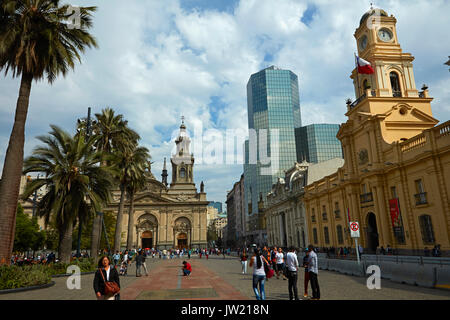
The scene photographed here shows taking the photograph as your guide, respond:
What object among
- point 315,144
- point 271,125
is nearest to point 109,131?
point 271,125

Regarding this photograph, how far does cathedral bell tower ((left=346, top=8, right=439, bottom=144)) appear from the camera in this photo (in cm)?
2775

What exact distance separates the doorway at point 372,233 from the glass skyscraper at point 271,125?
63264 mm

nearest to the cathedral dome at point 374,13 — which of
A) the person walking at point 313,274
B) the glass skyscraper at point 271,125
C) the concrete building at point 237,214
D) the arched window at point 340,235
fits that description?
the arched window at point 340,235

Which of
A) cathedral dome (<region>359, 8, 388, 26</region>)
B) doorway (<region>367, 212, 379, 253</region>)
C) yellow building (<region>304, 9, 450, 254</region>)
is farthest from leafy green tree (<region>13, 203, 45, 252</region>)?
cathedral dome (<region>359, 8, 388, 26</region>)

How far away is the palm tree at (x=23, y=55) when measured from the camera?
1404cm

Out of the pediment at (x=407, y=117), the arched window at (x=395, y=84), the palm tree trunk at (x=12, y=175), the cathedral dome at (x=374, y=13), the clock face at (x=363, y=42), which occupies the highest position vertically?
the cathedral dome at (x=374, y=13)

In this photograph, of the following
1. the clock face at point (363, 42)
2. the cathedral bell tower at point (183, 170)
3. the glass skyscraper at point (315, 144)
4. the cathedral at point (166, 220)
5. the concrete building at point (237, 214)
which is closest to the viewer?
the clock face at point (363, 42)

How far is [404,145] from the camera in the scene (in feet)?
79.6

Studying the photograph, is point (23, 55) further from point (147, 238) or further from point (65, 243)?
point (147, 238)

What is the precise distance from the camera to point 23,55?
50.2 feet

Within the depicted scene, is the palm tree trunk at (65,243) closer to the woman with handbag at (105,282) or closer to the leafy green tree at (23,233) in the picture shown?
the woman with handbag at (105,282)

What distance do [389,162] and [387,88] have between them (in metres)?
9.02

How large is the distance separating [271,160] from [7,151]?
85038 mm
